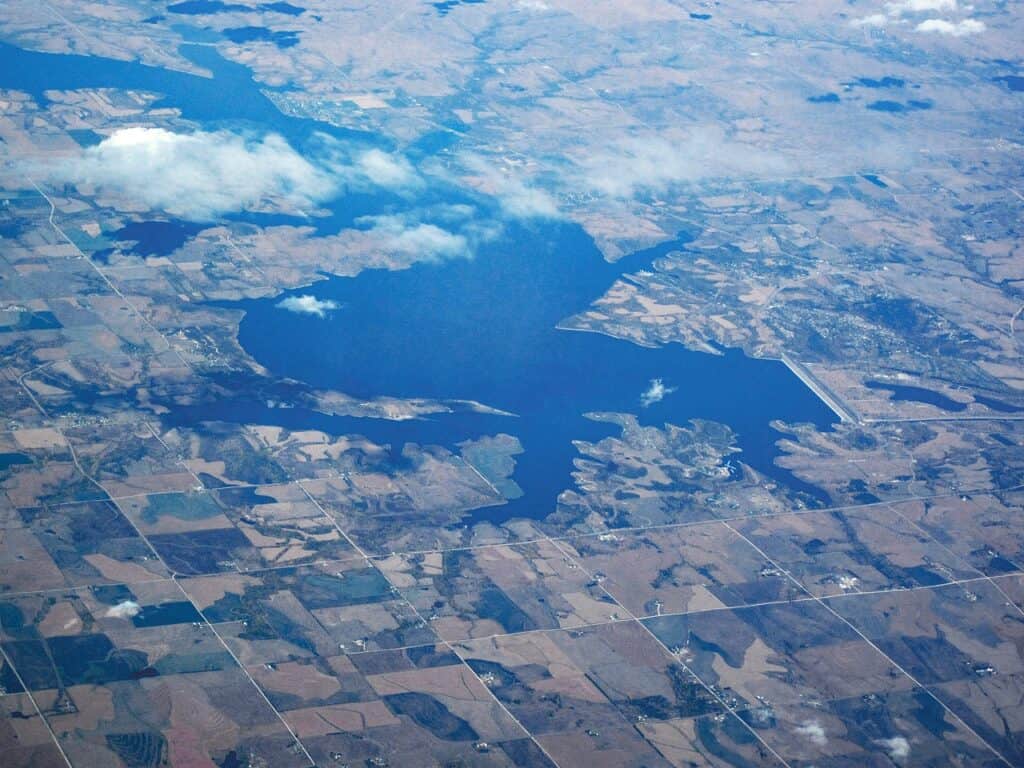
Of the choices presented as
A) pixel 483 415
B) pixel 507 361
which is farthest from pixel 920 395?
pixel 483 415

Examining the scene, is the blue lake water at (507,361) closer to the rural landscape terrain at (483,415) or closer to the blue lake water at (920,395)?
the rural landscape terrain at (483,415)

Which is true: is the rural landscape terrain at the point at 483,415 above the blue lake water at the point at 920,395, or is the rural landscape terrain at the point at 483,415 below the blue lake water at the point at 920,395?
above

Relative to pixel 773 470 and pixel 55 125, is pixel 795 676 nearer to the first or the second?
pixel 773 470

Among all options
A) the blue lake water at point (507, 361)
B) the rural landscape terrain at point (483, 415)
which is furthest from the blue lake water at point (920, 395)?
the blue lake water at point (507, 361)

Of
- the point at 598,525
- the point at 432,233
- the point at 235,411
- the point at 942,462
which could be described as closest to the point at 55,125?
the point at 432,233

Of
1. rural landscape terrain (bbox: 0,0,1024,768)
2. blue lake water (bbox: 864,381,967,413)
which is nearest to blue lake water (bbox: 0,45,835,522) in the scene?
rural landscape terrain (bbox: 0,0,1024,768)

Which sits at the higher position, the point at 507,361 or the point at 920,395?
the point at 507,361

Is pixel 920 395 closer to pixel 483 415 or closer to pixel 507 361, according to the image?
pixel 507 361

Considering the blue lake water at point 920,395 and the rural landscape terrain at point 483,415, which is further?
the blue lake water at point 920,395

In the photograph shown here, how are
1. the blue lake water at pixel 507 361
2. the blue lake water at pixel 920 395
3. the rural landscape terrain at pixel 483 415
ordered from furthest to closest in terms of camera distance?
the blue lake water at pixel 920 395, the blue lake water at pixel 507 361, the rural landscape terrain at pixel 483 415
